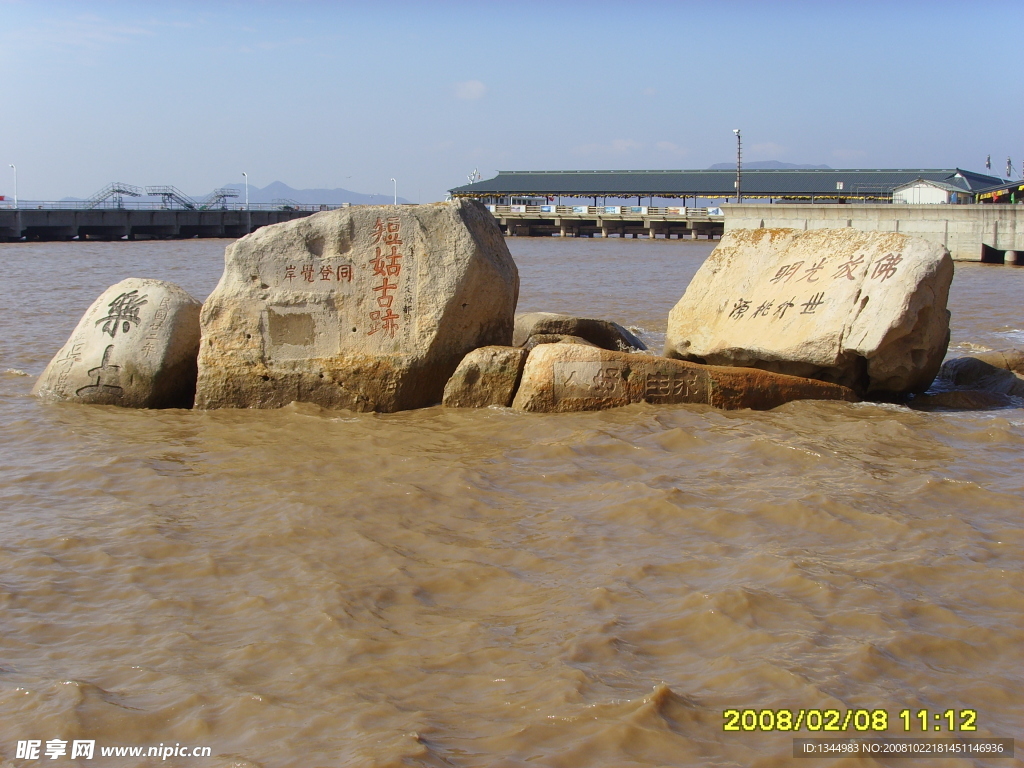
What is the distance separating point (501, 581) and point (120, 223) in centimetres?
4019

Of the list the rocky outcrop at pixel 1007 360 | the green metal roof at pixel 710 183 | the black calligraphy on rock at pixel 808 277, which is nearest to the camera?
the black calligraphy on rock at pixel 808 277

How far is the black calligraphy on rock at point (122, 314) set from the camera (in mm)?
7352

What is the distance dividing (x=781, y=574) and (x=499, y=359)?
3525 mm

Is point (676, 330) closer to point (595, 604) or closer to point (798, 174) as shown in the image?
point (595, 604)

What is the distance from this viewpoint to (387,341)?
7.14 metres

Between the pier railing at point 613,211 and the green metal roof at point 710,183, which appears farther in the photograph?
the pier railing at point 613,211

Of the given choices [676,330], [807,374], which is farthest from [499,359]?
[807,374]

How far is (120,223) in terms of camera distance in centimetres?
3966

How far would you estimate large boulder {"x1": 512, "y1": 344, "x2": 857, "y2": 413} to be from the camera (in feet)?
22.6

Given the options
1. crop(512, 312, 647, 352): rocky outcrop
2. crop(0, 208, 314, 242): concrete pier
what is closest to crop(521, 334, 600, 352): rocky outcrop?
crop(512, 312, 647, 352): rocky outcrop

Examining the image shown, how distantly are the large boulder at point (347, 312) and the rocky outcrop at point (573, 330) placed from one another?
1.88m

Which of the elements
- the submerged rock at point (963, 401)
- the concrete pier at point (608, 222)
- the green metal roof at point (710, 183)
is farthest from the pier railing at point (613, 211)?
the submerged rock at point (963, 401)

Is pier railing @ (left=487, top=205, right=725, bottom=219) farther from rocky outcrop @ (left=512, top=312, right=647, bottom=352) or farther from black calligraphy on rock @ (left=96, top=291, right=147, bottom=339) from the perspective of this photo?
black calligraphy on rock @ (left=96, top=291, right=147, bottom=339)

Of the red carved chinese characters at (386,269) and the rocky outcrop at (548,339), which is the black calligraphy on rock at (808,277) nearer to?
the rocky outcrop at (548,339)
